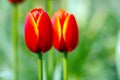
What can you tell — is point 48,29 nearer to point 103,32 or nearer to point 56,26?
point 56,26

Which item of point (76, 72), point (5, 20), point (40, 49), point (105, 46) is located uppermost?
point (5, 20)

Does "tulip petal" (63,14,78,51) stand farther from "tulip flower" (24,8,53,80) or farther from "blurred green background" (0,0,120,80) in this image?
"blurred green background" (0,0,120,80)

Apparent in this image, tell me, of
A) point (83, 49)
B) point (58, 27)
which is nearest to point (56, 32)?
point (58, 27)

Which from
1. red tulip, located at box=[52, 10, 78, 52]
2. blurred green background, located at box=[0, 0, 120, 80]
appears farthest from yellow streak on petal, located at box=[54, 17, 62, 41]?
blurred green background, located at box=[0, 0, 120, 80]

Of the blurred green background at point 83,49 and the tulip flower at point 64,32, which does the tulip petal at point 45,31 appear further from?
the blurred green background at point 83,49

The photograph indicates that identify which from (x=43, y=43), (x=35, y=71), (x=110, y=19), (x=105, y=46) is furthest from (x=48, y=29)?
(x=110, y=19)
